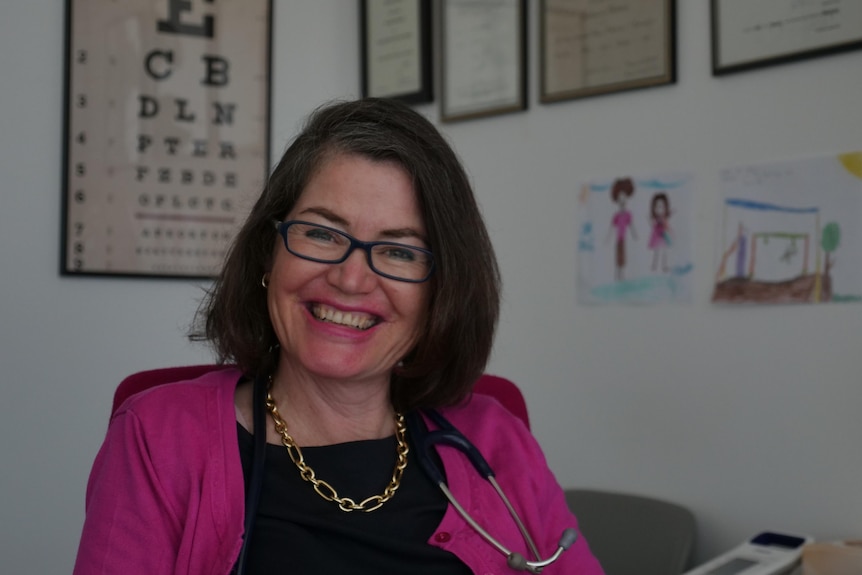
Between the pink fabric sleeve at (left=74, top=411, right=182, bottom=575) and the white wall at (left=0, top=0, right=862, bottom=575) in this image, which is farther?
the white wall at (left=0, top=0, right=862, bottom=575)

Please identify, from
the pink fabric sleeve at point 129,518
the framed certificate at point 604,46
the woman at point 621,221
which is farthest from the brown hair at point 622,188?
the pink fabric sleeve at point 129,518

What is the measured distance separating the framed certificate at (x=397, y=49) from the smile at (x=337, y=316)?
1.24m

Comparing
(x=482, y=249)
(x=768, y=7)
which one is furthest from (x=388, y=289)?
(x=768, y=7)

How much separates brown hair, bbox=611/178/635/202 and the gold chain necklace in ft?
2.97

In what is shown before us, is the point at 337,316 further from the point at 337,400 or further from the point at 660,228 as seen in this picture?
the point at 660,228

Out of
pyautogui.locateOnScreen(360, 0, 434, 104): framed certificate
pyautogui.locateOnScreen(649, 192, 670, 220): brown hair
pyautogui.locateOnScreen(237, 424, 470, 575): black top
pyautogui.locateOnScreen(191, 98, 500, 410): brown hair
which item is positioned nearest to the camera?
pyautogui.locateOnScreen(237, 424, 470, 575): black top

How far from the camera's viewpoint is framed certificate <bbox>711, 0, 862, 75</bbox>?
1.74m

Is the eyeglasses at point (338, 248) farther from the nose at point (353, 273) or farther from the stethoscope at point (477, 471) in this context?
the stethoscope at point (477, 471)

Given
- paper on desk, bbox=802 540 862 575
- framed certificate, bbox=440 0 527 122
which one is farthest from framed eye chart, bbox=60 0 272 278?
paper on desk, bbox=802 540 862 575

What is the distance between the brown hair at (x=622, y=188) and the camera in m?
2.04

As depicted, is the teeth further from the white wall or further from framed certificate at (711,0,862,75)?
framed certificate at (711,0,862,75)

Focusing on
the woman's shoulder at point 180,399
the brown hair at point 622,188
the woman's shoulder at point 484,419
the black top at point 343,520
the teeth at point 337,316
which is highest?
the brown hair at point 622,188

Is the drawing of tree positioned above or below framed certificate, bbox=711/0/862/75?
below

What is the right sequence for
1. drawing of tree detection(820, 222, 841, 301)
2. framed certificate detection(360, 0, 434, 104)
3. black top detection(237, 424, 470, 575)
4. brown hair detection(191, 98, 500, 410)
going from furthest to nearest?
1. framed certificate detection(360, 0, 434, 104)
2. drawing of tree detection(820, 222, 841, 301)
3. brown hair detection(191, 98, 500, 410)
4. black top detection(237, 424, 470, 575)
